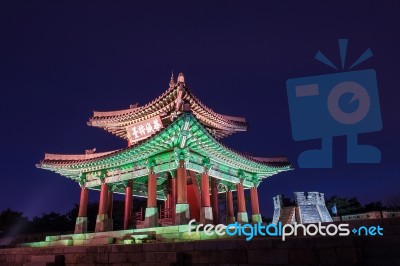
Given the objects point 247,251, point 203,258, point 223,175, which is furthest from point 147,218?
point 247,251

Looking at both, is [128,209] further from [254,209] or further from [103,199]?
[254,209]

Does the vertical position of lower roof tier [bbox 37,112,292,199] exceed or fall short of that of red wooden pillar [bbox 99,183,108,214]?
it exceeds it

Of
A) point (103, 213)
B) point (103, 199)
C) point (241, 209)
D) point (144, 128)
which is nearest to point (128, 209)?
point (103, 213)

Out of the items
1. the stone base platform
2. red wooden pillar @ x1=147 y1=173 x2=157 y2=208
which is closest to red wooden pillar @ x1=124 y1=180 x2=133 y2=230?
red wooden pillar @ x1=147 y1=173 x2=157 y2=208

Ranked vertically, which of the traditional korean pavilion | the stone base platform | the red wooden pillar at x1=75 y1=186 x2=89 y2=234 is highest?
the traditional korean pavilion

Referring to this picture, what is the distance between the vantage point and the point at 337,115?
1912cm

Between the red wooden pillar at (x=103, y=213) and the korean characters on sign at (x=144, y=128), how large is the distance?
3941 millimetres

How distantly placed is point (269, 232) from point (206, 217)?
7.94 meters

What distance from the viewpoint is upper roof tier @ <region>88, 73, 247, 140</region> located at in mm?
19531

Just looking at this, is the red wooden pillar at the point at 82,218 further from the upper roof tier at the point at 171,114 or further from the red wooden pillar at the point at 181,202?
the red wooden pillar at the point at 181,202

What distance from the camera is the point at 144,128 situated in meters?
20.7

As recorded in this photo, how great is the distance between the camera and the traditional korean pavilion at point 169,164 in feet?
56.0

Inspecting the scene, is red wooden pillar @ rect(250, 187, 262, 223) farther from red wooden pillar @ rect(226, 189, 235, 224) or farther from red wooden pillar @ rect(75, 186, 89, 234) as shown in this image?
red wooden pillar @ rect(75, 186, 89, 234)

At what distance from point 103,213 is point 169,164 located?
6394 mm
